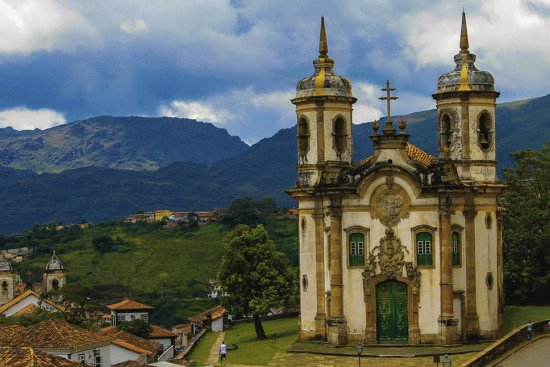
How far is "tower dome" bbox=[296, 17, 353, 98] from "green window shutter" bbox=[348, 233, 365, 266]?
20.9 feet

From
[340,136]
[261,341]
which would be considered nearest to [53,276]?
[261,341]

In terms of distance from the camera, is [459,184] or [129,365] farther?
[129,365]

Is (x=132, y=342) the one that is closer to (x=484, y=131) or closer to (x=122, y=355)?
(x=122, y=355)

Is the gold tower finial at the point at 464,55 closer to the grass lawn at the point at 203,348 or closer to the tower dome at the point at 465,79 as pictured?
the tower dome at the point at 465,79

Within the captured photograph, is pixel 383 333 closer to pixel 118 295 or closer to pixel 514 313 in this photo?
pixel 514 313

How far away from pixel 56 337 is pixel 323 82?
51.0ft

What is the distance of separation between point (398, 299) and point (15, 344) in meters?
15.4

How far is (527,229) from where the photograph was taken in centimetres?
6134

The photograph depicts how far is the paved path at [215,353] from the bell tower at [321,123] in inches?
329

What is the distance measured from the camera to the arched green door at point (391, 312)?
46.6 meters

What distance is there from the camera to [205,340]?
62.6 metres

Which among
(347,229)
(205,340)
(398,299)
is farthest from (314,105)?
(205,340)

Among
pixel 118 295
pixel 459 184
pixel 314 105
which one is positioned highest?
pixel 314 105

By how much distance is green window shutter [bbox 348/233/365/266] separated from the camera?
47072mm
